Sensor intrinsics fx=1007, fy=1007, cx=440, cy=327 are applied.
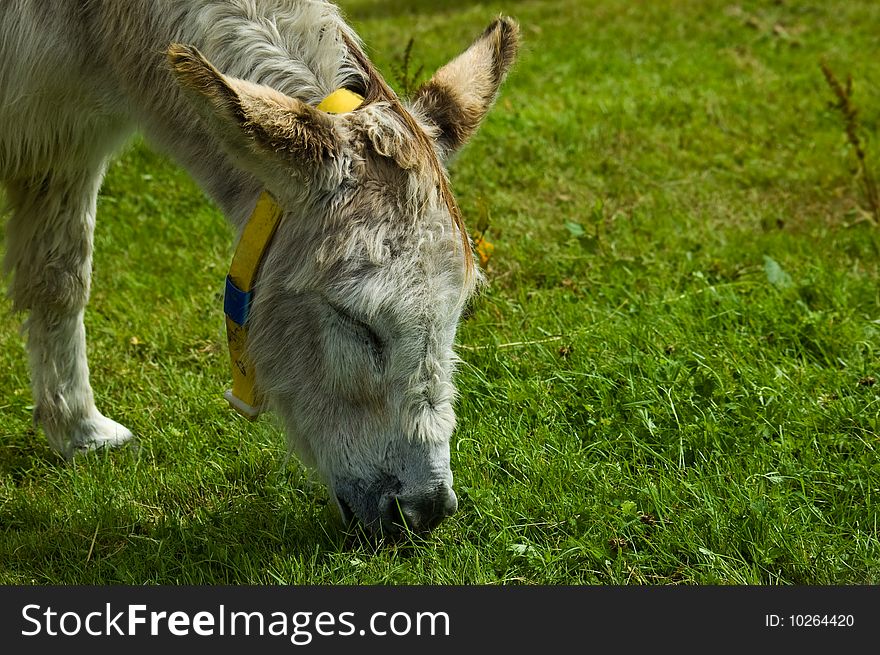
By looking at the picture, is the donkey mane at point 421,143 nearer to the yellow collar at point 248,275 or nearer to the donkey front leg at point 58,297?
the yellow collar at point 248,275

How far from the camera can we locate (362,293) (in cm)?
295

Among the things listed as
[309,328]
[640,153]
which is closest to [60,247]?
[309,328]

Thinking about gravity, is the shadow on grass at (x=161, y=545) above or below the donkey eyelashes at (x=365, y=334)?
below

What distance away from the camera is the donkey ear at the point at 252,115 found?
2.69 meters

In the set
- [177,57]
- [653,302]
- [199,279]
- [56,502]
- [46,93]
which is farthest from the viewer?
[199,279]

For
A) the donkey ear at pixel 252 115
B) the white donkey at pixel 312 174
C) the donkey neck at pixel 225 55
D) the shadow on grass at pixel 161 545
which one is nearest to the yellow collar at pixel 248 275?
the white donkey at pixel 312 174

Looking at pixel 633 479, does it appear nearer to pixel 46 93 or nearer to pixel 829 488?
pixel 829 488

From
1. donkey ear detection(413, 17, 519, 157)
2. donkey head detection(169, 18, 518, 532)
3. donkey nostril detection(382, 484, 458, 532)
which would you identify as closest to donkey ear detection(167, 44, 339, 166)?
donkey head detection(169, 18, 518, 532)

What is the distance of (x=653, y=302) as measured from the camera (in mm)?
5160

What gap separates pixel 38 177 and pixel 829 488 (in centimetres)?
337

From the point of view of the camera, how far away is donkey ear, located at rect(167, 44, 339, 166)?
2693mm

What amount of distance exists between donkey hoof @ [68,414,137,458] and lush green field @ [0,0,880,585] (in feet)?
0.31

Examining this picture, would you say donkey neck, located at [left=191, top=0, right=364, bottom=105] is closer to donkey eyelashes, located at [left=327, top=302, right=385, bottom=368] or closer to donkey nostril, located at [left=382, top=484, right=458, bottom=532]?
donkey eyelashes, located at [left=327, top=302, right=385, bottom=368]

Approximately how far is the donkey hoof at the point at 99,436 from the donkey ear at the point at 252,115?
1993 millimetres
